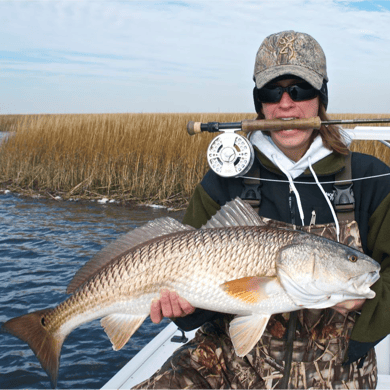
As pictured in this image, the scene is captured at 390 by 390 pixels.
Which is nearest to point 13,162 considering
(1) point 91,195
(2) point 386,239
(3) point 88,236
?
(1) point 91,195

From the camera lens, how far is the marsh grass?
11.6 m

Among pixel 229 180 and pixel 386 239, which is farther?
pixel 229 180

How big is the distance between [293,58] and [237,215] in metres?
1.05

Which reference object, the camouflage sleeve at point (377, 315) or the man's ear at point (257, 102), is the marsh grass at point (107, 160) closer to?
the man's ear at point (257, 102)

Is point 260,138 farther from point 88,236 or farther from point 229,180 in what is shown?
point 88,236

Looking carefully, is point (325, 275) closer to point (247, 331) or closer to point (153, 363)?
point (247, 331)

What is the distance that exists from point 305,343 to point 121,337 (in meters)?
1.05

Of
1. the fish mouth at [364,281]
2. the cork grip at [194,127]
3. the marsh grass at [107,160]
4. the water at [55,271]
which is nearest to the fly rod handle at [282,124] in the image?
the cork grip at [194,127]

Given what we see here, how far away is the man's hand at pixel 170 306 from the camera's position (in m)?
2.48

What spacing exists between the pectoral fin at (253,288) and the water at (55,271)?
3023 millimetres

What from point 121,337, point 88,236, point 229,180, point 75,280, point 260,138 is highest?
A: point 260,138

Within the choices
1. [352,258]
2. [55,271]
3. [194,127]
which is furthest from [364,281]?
[55,271]

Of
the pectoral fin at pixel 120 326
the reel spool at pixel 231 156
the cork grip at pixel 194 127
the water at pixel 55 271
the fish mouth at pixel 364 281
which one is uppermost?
the cork grip at pixel 194 127

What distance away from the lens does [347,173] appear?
108 inches
